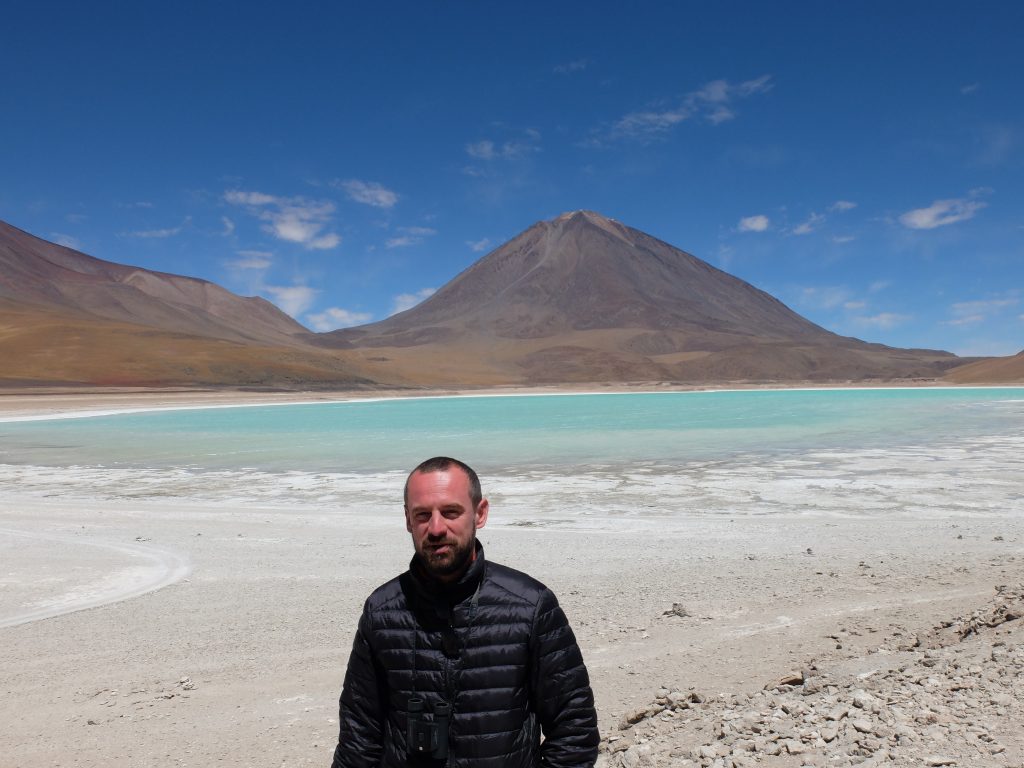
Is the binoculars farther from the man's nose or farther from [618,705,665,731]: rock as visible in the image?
[618,705,665,731]: rock

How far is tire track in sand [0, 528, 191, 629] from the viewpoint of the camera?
570cm

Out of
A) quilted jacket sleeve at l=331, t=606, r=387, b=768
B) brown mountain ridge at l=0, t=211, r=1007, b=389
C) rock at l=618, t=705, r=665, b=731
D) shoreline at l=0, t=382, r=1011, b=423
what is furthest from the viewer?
brown mountain ridge at l=0, t=211, r=1007, b=389

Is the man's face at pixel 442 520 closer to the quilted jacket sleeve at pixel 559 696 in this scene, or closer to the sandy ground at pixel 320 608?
the quilted jacket sleeve at pixel 559 696

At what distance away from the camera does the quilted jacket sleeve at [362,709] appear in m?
2.00

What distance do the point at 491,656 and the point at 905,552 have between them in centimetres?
626

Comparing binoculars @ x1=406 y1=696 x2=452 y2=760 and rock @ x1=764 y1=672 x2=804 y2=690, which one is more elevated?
binoculars @ x1=406 y1=696 x2=452 y2=760

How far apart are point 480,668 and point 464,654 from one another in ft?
0.16

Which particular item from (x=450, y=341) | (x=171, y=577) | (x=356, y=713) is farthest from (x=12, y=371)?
(x=450, y=341)

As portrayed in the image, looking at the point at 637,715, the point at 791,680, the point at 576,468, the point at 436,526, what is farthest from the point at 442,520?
the point at 576,468

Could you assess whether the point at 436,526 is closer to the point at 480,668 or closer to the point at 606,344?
the point at 480,668

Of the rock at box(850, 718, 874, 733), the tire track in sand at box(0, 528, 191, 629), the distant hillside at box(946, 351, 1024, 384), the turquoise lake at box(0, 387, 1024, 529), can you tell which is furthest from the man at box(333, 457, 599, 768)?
the distant hillside at box(946, 351, 1024, 384)

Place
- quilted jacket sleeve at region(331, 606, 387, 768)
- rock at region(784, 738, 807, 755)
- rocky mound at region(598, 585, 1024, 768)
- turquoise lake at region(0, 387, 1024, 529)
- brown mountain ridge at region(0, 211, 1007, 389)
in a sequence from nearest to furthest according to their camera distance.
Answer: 1. quilted jacket sleeve at region(331, 606, 387, 768)
2. rocky mound at region(598, 585, 1024, 768)
3. rock at region(784, 738, 807, 755)
4. turquoise lake at region(0, 387, 1024, 529)
5. brown mountain ridge at region(0, 211, 1007, 389)

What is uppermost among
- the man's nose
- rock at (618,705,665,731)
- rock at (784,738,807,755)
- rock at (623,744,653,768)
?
the man's nose

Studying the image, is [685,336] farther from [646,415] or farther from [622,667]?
[622,667]
